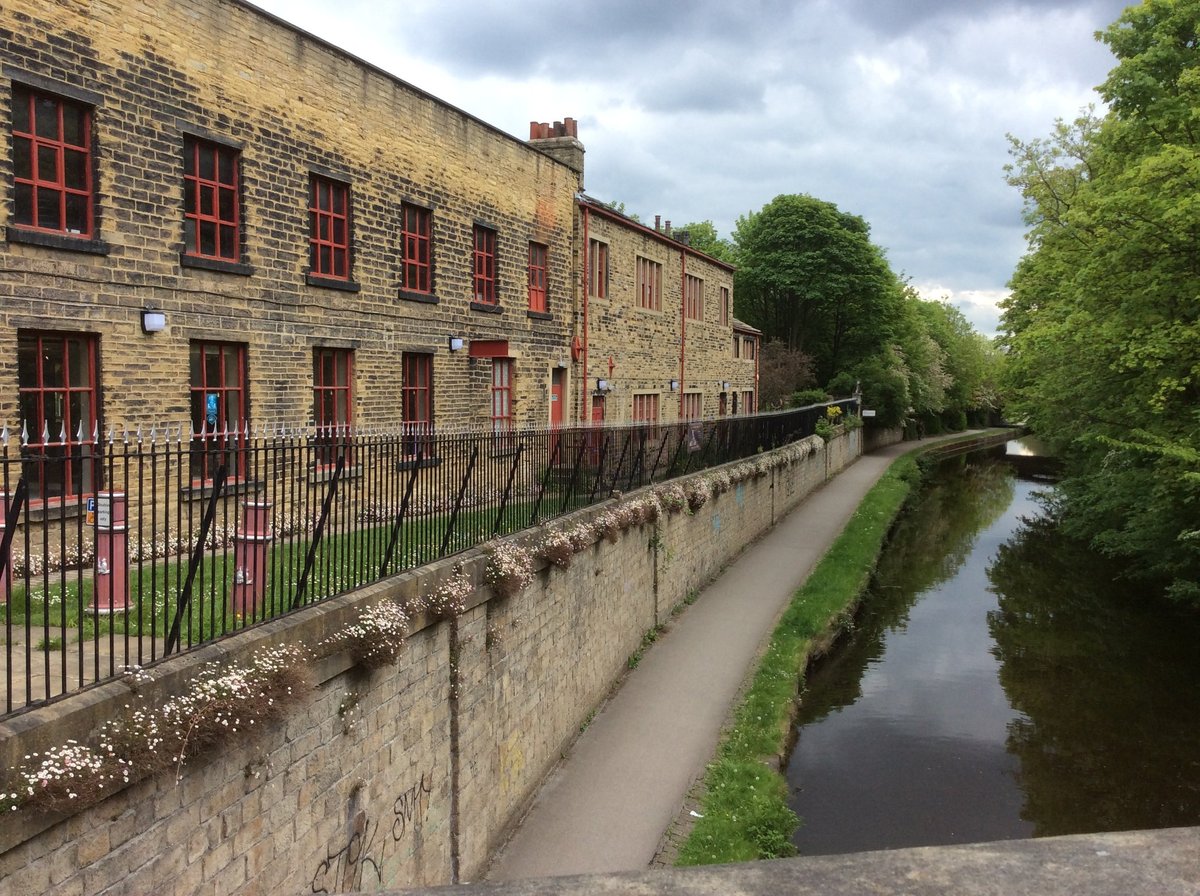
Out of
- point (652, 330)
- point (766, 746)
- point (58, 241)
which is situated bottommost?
point (766, 746)

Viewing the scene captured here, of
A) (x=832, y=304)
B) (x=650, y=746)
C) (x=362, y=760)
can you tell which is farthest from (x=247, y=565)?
(x=832, y=304)

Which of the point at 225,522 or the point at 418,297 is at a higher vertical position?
the point at 418,297

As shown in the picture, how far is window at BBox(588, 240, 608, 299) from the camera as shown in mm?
21094

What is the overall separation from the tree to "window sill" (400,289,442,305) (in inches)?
1410

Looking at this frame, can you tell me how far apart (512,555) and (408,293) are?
23.7ft

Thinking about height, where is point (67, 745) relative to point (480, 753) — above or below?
above

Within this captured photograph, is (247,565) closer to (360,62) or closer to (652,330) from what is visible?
(360,62)

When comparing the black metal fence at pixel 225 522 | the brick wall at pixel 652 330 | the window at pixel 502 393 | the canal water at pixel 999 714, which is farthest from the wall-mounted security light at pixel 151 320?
the brick wall at pixel 652 330

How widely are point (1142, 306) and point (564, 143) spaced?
12527 mm

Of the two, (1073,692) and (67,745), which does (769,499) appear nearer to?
(1073,692)

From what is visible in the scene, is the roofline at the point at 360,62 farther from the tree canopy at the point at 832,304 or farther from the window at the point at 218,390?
the tree canopy at the point at 832,304

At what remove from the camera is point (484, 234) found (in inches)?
671

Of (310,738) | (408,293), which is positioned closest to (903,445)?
(408,293)

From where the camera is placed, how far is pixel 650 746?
10742mm
